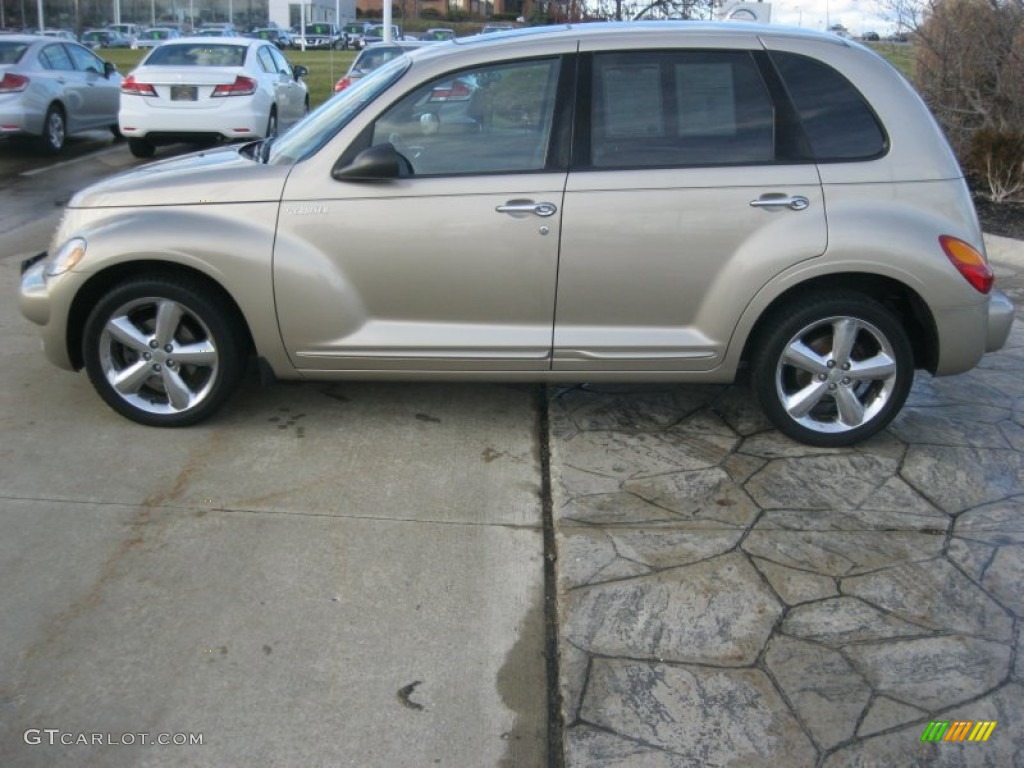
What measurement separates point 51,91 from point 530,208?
37.2 feet

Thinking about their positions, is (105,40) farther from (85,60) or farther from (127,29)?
(85,60)

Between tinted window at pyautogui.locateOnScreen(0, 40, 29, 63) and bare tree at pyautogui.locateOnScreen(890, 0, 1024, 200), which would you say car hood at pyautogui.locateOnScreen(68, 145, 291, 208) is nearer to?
bare tree at pyautogui.locateOnScreen(890, 0, 1024, 200)

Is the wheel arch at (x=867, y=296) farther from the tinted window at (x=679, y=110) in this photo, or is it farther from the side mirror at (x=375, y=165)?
the side mirror at (x=375, y=165)

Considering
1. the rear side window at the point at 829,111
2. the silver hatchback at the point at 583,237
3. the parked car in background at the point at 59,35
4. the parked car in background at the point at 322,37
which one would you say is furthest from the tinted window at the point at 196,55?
the parked car in background at the point at 322,37

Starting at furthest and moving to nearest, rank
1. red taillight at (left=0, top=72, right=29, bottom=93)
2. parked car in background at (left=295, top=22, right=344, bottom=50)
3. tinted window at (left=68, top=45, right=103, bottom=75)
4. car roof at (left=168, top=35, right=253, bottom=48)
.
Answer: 1. parked car in background at (left=295, top=22, right=344, bottom=50)
2. tinted window at (left=68, top=45, right=103, bottom=75)
3. car roof at (left=168, top=35, right=253, bottom=48)
4. red taillight at (left=0, top=72, right=29, bottom=93)

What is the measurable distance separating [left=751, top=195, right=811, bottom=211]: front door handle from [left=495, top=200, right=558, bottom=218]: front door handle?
896 mm

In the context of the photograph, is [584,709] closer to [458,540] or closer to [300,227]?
[458,540]

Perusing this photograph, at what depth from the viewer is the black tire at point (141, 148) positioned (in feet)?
45.2

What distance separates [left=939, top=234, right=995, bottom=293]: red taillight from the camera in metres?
4.70

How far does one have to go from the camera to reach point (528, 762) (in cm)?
295

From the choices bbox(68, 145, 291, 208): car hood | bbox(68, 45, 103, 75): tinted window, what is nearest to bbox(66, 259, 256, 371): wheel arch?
bbox(68, 145, 291, 208): car hood

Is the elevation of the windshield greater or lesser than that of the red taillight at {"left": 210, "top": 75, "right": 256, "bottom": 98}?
greater

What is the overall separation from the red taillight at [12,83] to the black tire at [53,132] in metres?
0.56

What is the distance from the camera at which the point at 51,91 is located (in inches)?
541
